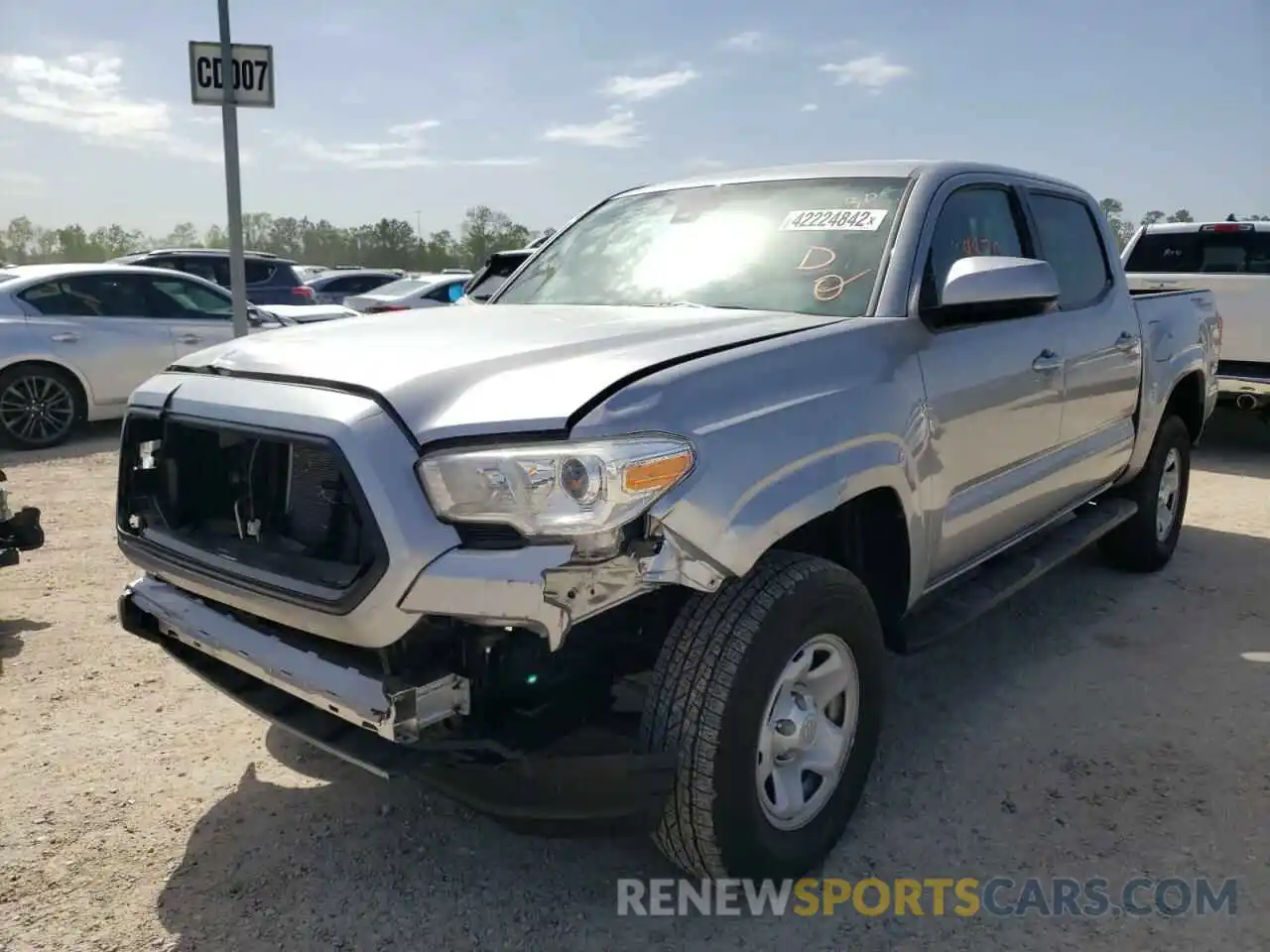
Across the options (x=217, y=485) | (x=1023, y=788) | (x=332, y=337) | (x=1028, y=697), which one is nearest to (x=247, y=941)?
(x=217, y=485)

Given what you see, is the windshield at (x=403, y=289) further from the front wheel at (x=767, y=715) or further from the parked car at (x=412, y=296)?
the front wheel at (x=767, y=715)

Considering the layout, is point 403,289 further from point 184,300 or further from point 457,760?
point 457,760

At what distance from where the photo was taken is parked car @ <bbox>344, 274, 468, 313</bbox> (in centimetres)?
1312

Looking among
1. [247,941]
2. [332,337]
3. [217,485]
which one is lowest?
[247,941]

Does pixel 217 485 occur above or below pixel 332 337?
below

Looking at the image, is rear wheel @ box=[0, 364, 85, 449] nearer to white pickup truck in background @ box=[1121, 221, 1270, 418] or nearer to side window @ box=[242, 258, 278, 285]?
side window @ box=[242, 258, 278, 285]

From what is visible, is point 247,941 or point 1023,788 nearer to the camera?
point 247,941

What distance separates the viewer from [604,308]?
3.28 metres

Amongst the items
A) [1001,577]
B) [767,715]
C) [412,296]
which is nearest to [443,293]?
[412,296]

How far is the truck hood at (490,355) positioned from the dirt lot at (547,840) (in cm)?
128

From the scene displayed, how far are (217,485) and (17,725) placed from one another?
152cm

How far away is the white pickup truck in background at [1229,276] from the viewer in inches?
322

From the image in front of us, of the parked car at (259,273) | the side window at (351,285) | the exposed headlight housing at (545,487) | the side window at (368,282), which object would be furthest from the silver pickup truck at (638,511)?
the side window at (368,282)

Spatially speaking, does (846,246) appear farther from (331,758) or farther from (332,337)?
(331,758)
